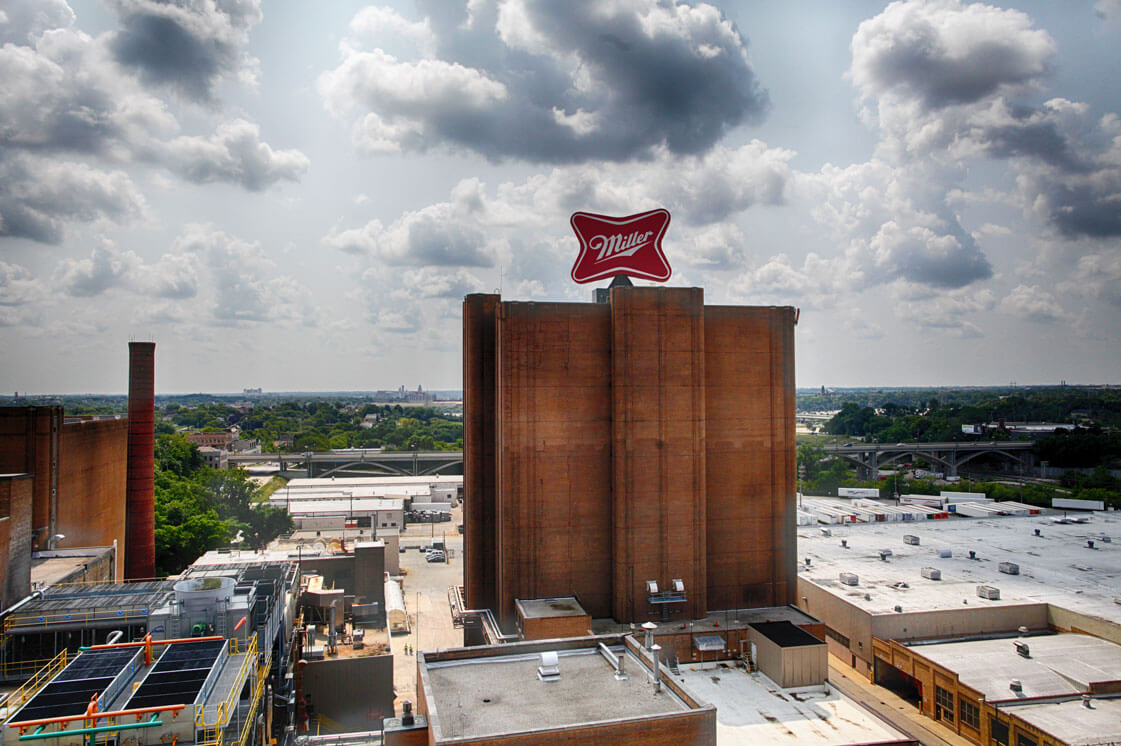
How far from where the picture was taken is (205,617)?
2897cm

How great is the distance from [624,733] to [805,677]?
58.1 feet

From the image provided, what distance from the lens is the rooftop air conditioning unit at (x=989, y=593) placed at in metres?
47.6

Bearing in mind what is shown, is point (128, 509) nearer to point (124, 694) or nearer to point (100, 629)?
point (100, 629)

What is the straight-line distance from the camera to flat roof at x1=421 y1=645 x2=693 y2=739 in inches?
819

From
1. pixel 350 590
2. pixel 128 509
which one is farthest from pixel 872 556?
pixel 128 509

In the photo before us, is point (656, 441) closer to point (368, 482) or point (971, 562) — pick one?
point (971, 562)

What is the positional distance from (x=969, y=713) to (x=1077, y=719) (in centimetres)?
471

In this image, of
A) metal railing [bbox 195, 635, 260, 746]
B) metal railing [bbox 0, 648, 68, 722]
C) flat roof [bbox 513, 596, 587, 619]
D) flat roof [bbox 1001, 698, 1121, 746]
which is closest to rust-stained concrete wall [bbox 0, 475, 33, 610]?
metal railing [bbox 0, 648, 68, 722]

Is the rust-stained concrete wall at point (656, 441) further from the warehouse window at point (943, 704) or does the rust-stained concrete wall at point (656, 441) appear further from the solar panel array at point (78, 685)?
the solar panel array at point (78, 685)

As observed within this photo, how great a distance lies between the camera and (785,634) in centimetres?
3612

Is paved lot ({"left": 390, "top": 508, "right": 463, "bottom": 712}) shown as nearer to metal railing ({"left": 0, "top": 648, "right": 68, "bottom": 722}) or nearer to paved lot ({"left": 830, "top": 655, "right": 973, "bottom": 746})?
metal railing ({"left": 0, "top": 648, "right": 68, "bottom": 722})

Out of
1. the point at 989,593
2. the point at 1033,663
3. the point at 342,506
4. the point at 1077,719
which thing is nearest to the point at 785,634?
the point at 1077,719

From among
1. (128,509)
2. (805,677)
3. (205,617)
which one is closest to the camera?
(205,617)

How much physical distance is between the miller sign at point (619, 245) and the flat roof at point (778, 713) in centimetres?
2193
